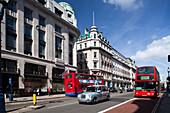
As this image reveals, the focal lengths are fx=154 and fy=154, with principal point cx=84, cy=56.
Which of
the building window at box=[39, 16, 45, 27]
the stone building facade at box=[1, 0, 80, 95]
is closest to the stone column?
the stone building facade at box=[1, 0, 80, 95]

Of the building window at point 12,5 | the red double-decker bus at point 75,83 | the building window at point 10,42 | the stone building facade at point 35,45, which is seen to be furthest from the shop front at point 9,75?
the building window at point 12,5

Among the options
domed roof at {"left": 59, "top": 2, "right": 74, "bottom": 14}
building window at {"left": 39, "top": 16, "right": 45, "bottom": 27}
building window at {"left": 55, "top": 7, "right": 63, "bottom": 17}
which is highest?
domed roof at {"left": 59, "top": 2, "right": 74, "bottom": 14}

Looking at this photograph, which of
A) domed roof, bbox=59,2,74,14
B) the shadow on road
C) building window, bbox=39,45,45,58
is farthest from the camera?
domed roof, bbox=59,2,74,14

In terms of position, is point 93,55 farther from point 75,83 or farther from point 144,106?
point 144,106

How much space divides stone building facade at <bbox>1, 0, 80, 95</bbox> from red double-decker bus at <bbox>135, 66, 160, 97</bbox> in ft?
60.5

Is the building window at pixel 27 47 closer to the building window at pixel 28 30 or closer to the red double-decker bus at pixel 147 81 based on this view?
the building window at pixel 28 30

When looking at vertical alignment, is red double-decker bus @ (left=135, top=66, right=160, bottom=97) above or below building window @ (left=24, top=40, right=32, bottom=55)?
below

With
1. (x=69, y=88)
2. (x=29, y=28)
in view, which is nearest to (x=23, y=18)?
(x=29, y=28)

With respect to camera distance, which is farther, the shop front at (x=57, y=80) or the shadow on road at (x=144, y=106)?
the shop front at (x=57, y=80)

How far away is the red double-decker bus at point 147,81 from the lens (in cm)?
1934

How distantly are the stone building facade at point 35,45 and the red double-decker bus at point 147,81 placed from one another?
1843 centimetres

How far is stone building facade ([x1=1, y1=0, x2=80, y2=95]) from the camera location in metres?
25.1

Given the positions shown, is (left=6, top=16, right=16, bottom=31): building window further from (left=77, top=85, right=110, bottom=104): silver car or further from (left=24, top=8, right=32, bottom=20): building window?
(left=77, top=85, right=110, bottom=104): silver car

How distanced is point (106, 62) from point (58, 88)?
31701mm
